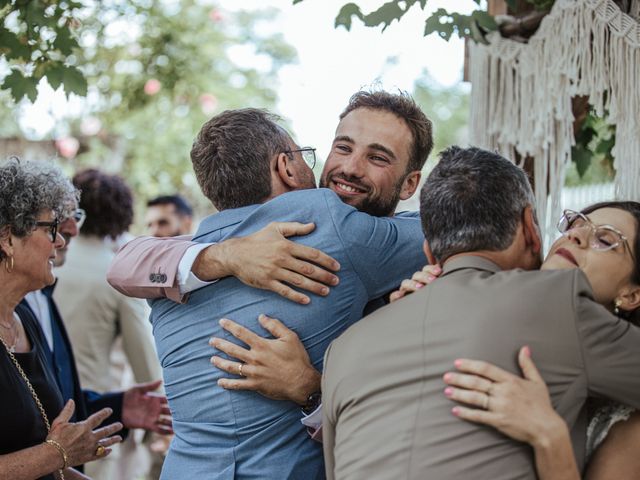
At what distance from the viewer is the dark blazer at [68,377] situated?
11.3 feet

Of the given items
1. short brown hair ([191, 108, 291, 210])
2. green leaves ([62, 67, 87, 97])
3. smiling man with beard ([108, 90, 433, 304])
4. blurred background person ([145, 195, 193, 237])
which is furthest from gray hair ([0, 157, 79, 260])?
blurred background person ([145, 195, 193, 237])

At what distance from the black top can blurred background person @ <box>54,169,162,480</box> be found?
149 cm

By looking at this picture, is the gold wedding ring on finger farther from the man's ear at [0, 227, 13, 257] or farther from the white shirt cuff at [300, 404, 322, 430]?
the white shirt cuff at [300, 404, 322, 430]

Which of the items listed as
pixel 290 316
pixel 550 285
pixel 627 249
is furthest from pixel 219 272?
pixel 627 249

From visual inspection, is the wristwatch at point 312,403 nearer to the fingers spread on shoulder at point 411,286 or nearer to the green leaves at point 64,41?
the fingers spread on shoulder at point 411,286

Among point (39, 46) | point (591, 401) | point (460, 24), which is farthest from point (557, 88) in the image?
point (39, 46)

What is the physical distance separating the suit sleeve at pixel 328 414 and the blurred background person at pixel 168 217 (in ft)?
14.1

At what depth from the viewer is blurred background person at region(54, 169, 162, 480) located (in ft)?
15.2

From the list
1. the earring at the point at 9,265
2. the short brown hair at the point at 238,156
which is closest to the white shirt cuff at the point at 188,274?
the short brown hair at the point at 238,156

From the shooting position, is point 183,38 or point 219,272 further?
point 183,38

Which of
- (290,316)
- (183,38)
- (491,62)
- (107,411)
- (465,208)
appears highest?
(183,38)

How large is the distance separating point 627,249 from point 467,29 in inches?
55.5

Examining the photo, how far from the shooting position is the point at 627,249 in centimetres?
218

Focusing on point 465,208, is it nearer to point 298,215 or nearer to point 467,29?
point 298,215
